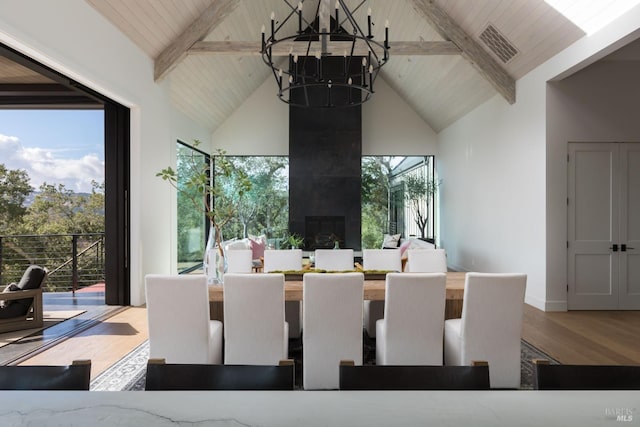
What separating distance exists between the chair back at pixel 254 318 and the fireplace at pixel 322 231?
6448 mm

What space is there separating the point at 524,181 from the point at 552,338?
8.14ft

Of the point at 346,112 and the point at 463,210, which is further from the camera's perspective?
the point at 346,112

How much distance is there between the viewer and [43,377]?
1125 millimetres

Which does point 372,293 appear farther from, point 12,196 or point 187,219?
point 12,196

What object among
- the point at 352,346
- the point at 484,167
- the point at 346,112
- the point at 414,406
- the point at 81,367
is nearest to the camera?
the point at 414,406

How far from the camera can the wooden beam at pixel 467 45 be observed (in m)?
5.93

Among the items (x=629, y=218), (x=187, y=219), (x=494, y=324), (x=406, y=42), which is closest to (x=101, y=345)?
(x=494, y=324)

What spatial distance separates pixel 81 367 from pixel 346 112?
8688 mm

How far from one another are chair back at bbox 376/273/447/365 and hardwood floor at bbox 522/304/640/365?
1518mm

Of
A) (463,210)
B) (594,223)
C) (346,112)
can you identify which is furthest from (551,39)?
(346,112)

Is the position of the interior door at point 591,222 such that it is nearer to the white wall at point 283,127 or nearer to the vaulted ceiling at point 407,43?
the vaulted ceiling at point 407,43

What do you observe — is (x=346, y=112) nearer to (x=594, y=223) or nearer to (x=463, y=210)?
(x=463, y=210)

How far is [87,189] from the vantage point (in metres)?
6.61

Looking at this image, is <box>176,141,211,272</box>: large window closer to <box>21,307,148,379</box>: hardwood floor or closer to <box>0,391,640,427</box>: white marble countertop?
<box>21,307,148,379</box>: hardwood floor
